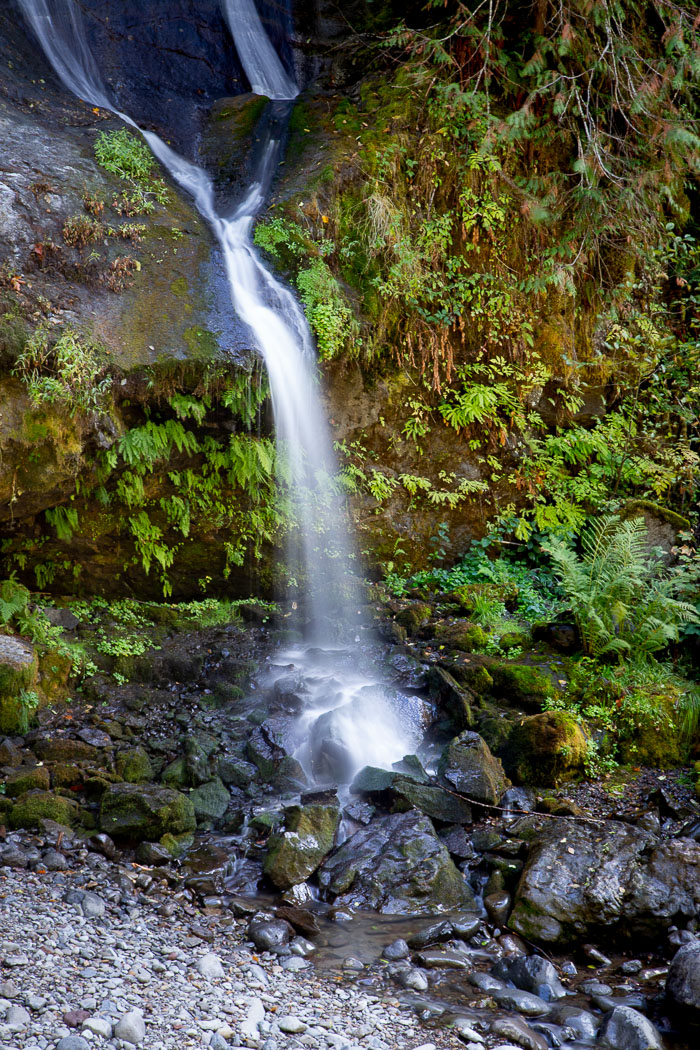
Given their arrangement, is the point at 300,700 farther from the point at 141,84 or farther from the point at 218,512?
the point at 141,84

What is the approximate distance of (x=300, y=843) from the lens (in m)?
4.78

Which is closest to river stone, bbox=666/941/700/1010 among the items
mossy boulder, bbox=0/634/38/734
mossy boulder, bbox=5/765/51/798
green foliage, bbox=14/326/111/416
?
mossy boulder, bbox=5/765/51/798

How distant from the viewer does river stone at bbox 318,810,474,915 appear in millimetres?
4559

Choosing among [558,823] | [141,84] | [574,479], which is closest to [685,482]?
[574,479]

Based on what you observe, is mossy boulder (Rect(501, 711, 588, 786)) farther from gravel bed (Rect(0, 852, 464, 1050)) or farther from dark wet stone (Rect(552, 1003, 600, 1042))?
gravel bed (Rect(0, 852, 464, 1050))

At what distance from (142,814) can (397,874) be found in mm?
1895

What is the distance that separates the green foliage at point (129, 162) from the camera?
834 cm

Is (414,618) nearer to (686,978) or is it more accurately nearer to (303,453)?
(303,453)

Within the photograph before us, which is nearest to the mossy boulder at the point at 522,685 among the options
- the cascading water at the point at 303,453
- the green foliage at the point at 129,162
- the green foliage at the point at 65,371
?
the cascading water at the point at 303,453

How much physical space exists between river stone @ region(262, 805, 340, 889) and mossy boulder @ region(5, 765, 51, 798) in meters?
1.85

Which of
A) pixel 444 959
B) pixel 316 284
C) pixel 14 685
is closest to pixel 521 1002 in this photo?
pixel 444 959

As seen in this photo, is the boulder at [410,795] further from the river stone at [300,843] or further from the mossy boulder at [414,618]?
the mossy boulder at [414,618]

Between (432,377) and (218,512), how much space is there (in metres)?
3.35

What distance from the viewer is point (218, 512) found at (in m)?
8.32
